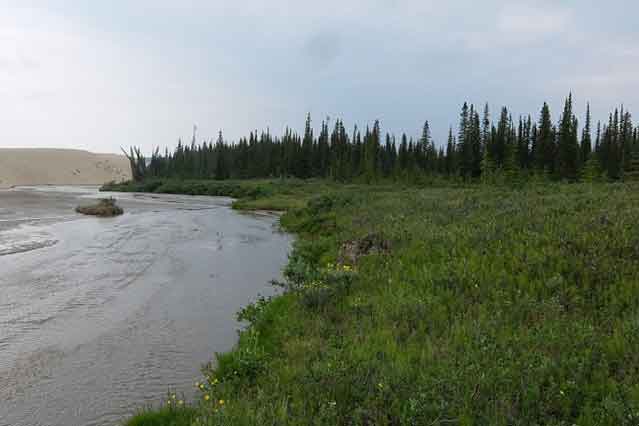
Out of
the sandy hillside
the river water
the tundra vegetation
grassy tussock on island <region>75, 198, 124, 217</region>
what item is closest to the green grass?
the tundra vegetation

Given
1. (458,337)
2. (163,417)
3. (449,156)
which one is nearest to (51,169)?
(449,156)

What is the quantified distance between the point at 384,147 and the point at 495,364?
119 m

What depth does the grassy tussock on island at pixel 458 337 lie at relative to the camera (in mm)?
4668

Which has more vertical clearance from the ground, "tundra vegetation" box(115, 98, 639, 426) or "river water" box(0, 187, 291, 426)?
"tundra vegetation" box(115, 98, 639, 426)

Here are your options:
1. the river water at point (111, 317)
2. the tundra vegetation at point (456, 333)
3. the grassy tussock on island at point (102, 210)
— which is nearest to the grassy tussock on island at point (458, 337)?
the tundra vegetation at point (456, 333)

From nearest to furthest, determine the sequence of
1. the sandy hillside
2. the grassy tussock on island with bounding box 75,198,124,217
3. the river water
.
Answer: the river water < the grassy tussock on island with bounding box 75,198,124,217 < the sandy hillside

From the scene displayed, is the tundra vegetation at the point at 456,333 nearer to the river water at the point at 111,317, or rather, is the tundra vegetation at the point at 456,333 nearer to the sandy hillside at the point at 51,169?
the river water at the point at 111,317

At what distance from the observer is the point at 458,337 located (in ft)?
21.0

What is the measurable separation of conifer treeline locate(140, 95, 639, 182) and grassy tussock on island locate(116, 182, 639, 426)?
45.8m

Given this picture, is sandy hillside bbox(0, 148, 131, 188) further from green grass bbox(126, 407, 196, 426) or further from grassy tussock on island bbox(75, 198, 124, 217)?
green grass bbox(126, 407, 196, 426)

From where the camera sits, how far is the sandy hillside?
464ft

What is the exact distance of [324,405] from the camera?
4664 mm

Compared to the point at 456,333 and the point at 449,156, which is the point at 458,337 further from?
the point at 449,156

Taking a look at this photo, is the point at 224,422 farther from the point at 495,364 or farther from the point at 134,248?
the point at 134,248
